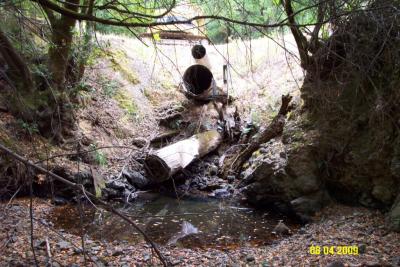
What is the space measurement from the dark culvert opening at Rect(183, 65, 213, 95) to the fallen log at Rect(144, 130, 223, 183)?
226 centimetres

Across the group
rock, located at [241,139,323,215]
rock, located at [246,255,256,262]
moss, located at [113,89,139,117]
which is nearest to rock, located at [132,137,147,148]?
moss, located at [113,89,139,117]

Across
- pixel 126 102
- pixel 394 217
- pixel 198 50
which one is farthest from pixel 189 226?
pixel 126 102

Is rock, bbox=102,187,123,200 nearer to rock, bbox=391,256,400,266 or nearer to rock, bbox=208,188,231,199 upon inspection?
rock, bbox=208,188,231,199

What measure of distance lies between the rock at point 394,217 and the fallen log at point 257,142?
3.33 m

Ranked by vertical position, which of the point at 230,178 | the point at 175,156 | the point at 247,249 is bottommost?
the point at 247,249

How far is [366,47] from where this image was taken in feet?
9.75

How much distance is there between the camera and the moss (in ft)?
35.6

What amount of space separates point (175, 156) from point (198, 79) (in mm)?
3827

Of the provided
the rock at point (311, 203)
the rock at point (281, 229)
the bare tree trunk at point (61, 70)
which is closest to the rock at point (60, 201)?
the bare tree trunk at point (61, 70)

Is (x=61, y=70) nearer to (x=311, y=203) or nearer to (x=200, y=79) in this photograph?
(x=200, y=79)

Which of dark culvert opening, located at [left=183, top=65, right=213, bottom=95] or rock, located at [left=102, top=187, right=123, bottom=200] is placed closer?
rock, located at [left=102, top=187, right=123, bottom=200]

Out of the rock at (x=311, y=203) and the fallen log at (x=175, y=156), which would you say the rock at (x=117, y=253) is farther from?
the rock at (x=311, y=203)

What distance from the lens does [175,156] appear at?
303 inches

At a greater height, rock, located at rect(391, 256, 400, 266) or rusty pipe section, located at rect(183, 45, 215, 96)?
rusty pipe section, located at rect(183, 45, 215, 96)
